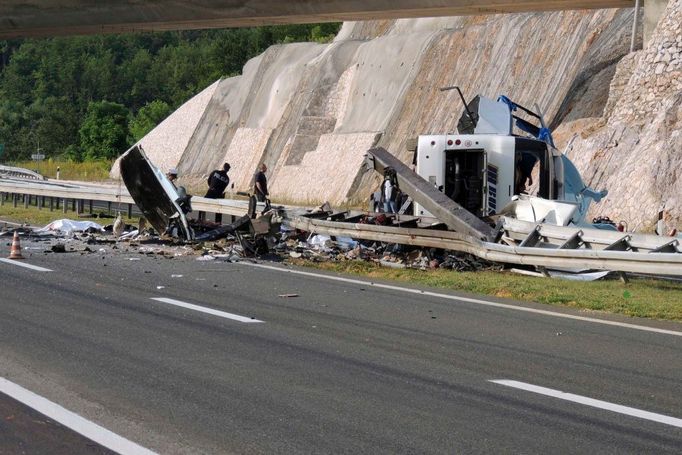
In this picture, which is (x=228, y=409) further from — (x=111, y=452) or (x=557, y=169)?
(x=557, y=169)

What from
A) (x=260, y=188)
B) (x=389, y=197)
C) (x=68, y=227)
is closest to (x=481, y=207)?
(x=389, y=197)

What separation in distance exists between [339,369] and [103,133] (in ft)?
328

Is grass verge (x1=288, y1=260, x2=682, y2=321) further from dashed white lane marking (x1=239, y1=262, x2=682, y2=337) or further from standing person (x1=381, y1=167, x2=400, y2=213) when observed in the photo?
standing person (x1=381, y1=167, x2=400, y2=213)

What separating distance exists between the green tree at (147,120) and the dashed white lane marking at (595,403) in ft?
313

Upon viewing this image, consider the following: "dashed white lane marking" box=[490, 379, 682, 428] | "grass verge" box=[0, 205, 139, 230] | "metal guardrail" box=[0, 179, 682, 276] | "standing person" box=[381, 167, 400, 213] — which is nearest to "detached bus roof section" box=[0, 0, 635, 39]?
"grass verge" box=[0, 205, 139, 230]

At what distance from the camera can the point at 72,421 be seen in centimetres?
708

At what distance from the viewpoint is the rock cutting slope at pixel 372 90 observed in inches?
1624

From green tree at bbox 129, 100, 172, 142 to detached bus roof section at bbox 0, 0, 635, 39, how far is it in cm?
6159

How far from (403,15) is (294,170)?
17.3 m

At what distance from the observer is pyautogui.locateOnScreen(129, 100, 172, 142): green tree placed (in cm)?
10450

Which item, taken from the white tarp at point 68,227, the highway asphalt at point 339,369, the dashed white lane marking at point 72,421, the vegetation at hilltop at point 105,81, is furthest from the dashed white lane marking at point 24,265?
the vegetation at hilltop at point 105,81

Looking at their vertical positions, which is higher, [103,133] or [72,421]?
[103,133]

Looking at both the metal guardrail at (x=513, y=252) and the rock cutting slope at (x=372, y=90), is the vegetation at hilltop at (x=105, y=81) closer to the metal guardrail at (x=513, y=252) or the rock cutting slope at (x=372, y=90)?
the rock cutting slope at (x=372, y=90)

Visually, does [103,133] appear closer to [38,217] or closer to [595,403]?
[38,217]
